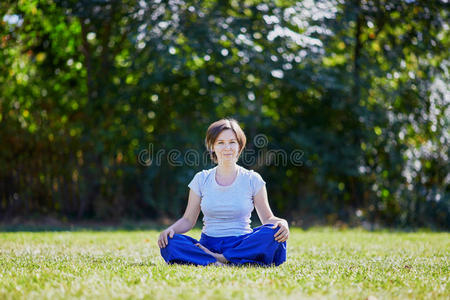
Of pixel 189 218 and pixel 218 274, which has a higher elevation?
pixel 189 218

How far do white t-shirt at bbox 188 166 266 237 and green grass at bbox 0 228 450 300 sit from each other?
0.47 m

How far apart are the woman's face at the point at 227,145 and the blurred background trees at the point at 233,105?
14.3 ft

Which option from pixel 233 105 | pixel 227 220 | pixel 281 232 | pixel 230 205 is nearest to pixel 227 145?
pixel 230 205

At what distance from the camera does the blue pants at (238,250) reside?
12.7 feet

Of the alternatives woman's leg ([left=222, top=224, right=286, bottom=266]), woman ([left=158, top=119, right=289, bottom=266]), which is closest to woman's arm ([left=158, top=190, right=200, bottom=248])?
woman ([left=158, top=119, right=289, bottom=266])

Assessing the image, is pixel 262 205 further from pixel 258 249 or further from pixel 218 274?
pixel 218 274

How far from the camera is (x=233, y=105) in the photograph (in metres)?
8.92

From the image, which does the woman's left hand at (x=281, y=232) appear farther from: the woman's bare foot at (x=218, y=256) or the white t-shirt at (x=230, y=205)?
the woman's bare foot at (x=218, y=256)

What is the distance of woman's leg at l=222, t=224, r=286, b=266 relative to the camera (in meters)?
3.86

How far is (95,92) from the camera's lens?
30.4ft

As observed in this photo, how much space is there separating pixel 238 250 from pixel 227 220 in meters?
0.29

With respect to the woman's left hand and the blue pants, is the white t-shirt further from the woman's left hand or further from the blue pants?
the woman's left hand

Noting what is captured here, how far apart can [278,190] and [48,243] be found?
4980 mm

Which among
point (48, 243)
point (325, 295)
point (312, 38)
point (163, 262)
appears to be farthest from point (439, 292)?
point (312, 38)
